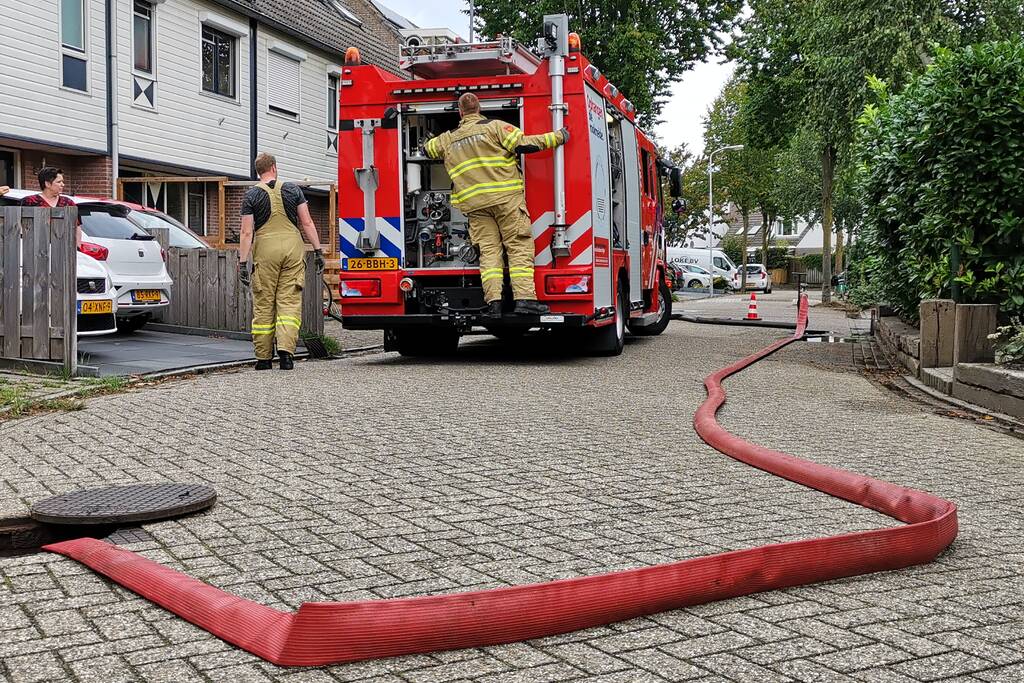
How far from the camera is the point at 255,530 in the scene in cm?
445

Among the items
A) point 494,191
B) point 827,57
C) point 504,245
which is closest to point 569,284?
point 504,245

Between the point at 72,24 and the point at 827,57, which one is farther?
the point at 827,57

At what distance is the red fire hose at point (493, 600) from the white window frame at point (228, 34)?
20.8 metres

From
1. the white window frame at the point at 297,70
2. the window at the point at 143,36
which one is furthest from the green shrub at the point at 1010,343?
the white window frame at the point at 297,70

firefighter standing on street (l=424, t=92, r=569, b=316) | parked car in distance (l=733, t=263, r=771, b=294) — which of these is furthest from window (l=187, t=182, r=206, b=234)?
parked car in distance (l=733, t=263, r=771, b=294)

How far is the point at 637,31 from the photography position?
30.5 metres

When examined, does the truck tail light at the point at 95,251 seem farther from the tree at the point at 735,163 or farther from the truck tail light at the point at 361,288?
the tree at the point at 735,163

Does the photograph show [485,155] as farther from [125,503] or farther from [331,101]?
[331,101]

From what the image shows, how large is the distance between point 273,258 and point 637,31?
2152cm

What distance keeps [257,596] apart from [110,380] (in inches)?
246

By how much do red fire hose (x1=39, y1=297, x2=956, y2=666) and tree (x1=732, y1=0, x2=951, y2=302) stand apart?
456 inches

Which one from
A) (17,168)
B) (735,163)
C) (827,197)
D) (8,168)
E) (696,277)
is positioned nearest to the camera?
(8,168)

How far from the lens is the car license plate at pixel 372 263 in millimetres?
12094

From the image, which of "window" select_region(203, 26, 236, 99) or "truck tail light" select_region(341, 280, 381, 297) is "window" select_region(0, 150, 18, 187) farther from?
"truck tail light" select_region(341, 280, 381, 297)
